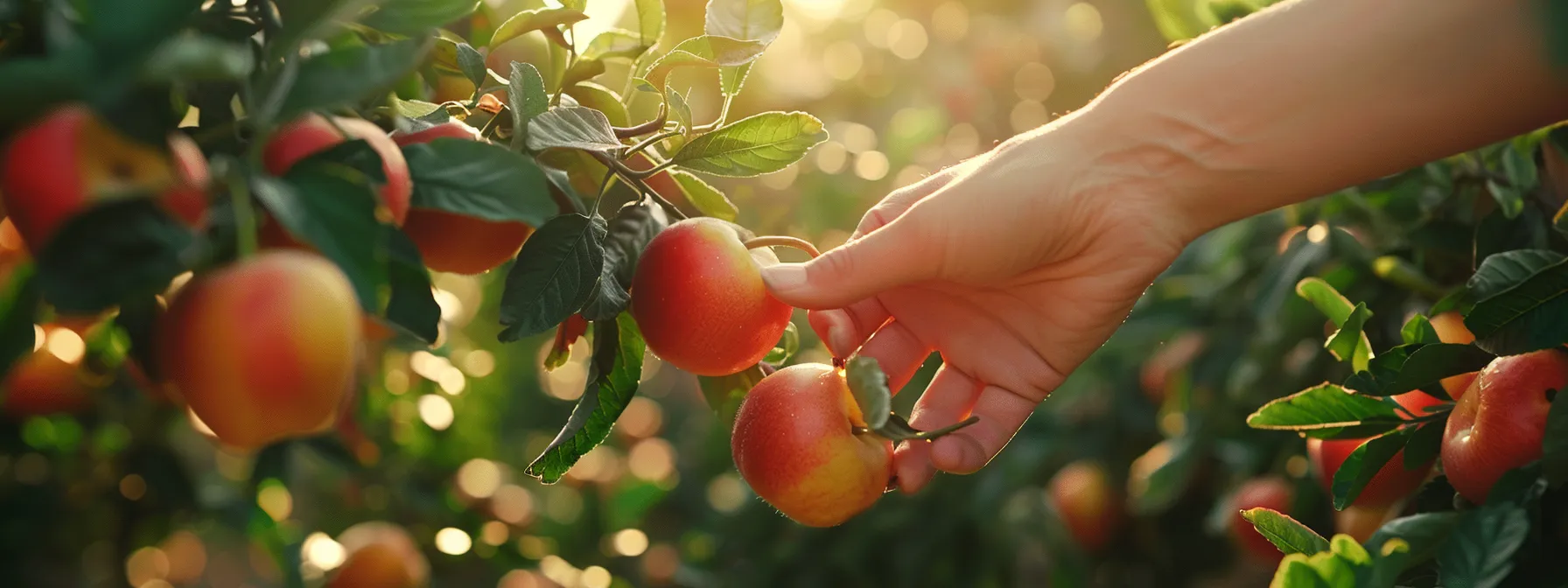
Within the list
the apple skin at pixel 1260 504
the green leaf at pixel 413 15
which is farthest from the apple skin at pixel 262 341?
the apple skin at pixel 1260 504

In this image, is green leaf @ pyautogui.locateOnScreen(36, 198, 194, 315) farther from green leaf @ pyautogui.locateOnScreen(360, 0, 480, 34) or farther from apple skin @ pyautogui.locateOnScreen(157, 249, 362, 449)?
green leaf @ pyautogui.locateOnScreen(360, 0, 480, 34)

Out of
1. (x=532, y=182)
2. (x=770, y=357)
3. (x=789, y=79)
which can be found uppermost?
(x=532, y=182)

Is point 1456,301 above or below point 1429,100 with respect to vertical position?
below

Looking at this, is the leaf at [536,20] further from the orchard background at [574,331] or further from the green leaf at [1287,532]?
the green leaf at [1287,532]

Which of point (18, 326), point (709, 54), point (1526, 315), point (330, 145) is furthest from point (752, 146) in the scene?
point (1526, 315)

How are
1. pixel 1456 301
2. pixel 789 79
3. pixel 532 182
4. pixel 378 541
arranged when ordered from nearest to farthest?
pixel 532 182 < pixel 1456 301 < pixel 378 541 < pixel 789 79

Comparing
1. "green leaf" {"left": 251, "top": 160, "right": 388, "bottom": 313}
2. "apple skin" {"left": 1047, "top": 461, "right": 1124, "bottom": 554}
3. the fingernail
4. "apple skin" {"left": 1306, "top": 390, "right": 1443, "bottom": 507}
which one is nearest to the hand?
the fingernail

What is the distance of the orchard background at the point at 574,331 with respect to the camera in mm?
421

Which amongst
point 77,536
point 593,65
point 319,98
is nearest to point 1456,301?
point 593,65

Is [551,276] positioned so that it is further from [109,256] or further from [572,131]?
[109,256]

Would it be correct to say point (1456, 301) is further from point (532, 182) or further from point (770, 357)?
point (532, 182)

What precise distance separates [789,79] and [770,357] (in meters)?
1.87

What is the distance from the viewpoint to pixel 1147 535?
194cm

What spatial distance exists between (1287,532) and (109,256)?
67 cm
